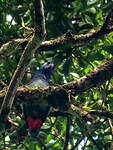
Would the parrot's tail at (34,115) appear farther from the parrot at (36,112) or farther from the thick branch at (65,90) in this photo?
the thick branch at (65,90)

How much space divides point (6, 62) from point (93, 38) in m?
1.62

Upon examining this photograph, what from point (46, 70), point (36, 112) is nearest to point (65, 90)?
point (36, 112)

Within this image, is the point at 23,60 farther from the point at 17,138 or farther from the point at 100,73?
the point at 17,138

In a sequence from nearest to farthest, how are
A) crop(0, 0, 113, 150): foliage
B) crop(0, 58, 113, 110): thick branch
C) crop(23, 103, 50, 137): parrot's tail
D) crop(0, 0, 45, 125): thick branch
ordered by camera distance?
crop(0, 0, 45, 125): thick branch < crop(0, 58, 113, 110): thick branch < crop(0, 0, 113, 150): foliage < crop(23, 103, 50, 137): parrot's tail

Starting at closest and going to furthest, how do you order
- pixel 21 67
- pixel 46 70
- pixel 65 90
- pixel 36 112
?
→ pixel 21 67, pixel 65 90, pixel 36 112, pixel 46 70

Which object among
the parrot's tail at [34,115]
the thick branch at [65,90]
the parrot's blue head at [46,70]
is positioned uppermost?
the thick branch at [65,90]

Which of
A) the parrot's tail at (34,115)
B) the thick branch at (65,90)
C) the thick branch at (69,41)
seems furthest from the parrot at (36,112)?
the thick branch at (69,41)

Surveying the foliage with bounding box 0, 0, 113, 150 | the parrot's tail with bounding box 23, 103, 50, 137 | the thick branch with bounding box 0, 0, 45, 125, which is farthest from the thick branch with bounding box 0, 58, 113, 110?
the parrot's tail with bounding box 23, 103, 50, 137

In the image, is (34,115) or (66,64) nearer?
(66,64)

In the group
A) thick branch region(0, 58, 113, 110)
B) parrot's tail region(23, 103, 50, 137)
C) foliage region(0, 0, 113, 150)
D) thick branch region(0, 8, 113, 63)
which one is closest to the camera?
thick branch region(0, 58, 113, 110)

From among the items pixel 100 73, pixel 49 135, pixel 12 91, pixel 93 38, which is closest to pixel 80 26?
pixel 93 38

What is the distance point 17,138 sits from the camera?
13.9 ft

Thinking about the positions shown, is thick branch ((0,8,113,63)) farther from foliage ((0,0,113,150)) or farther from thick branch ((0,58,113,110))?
thick branch ((0,58,113,110))

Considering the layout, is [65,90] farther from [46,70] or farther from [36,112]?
[46,70]
